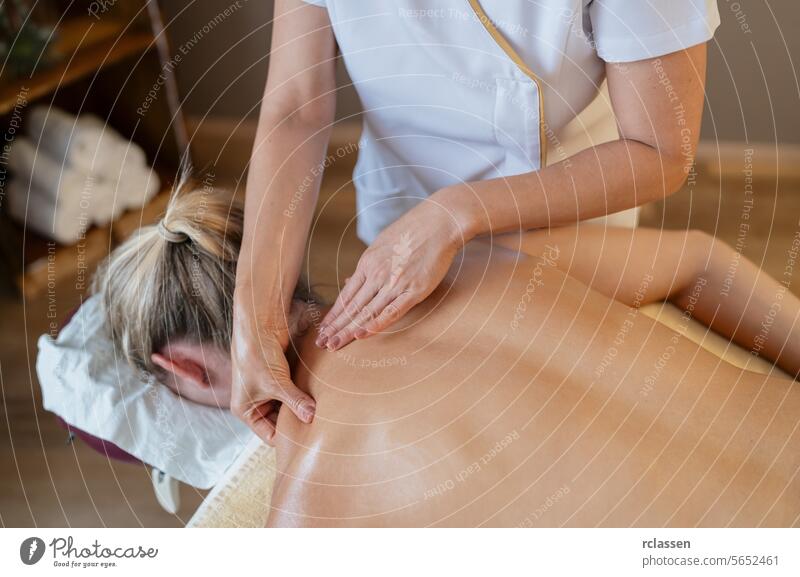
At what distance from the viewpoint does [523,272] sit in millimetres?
690

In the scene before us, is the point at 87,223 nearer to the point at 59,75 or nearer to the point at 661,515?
the point at 59,75

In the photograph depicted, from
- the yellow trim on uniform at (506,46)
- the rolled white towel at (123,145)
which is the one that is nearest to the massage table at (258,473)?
the yellow trim on uniform at (506,46)

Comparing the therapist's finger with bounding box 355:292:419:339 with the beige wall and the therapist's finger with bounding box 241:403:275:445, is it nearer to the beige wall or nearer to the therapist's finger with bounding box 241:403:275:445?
the therapist's finger with bounding box 241:403:275:445

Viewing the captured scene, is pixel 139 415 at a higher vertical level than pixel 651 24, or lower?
lower

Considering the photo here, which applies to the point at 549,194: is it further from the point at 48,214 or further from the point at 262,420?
the point at 48,214

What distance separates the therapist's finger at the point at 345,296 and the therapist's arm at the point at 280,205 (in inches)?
2.0

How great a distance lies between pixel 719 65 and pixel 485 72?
0.46 meters

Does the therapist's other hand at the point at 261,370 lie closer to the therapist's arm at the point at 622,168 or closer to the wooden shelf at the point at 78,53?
the therapist's arm at the point at 622,168

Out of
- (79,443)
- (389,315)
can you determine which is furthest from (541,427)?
(79,443)

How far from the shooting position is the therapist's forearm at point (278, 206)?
2.45 ft

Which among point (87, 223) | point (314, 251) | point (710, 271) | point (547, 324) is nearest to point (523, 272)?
point (547, 324)

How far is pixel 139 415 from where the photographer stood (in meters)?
0.90

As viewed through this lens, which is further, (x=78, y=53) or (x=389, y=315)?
(x=78, y=53)

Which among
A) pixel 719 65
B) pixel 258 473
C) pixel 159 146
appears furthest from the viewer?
pixel 159 146
